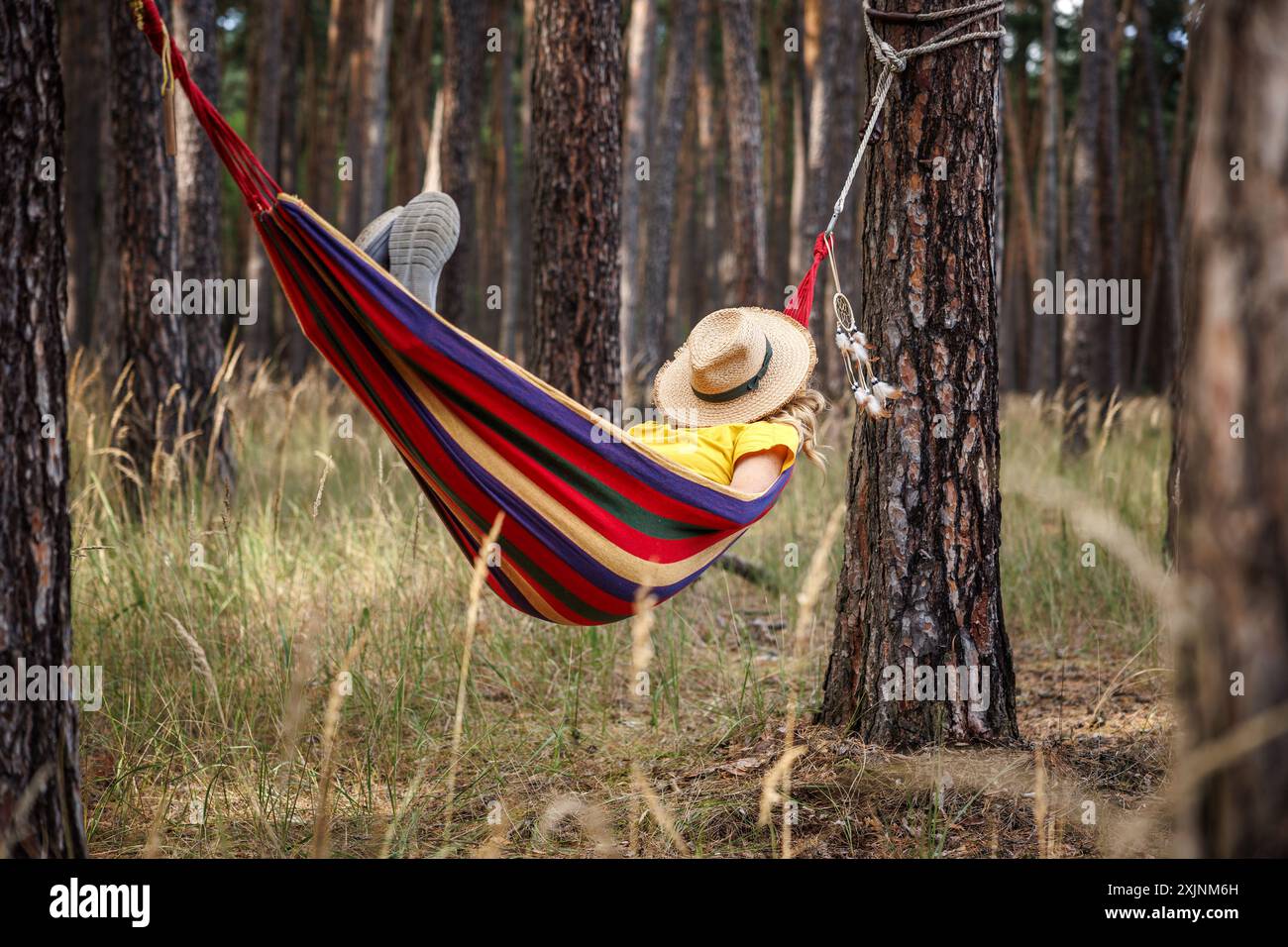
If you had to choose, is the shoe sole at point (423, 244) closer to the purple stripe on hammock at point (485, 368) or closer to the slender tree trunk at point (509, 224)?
the purple stripe on hammock at point (485, 368)

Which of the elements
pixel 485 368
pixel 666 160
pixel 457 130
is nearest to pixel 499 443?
pixel 485 368

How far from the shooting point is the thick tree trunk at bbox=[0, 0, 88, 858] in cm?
154

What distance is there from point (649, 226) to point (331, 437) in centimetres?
412

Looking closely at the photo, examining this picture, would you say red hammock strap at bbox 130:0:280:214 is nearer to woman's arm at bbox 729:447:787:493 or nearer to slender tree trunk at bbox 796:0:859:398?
woman's arm at bbox 729:447:787:493

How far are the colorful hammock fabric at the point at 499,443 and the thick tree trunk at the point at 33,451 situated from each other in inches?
20.5

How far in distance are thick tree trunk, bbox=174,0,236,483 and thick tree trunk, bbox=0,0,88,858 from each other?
264 cm

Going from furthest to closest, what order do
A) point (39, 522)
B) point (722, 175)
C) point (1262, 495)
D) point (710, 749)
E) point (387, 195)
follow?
point (722, 175), point (387, 195), point (710, 749), point (39, 522), point (1262, 495)

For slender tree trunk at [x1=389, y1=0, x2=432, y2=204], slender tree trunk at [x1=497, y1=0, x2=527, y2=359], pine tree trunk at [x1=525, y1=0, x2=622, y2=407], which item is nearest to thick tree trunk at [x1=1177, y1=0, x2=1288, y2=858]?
A: pine tree trunk at [x1=525, y1=0, x2=622, y2=407]

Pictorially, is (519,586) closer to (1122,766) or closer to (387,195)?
(1122,766)

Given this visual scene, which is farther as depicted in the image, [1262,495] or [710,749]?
[710,749]

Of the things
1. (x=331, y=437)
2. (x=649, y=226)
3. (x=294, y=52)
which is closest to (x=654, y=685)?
(x=331, y=437)

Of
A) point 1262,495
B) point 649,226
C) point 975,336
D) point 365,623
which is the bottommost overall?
point 365,623

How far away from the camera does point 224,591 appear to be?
9.87 ft

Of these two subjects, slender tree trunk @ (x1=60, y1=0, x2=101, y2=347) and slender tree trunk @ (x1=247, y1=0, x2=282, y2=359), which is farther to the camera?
slender tree trunk @ (x1=60, y1=0, x2=101, y2=347)
